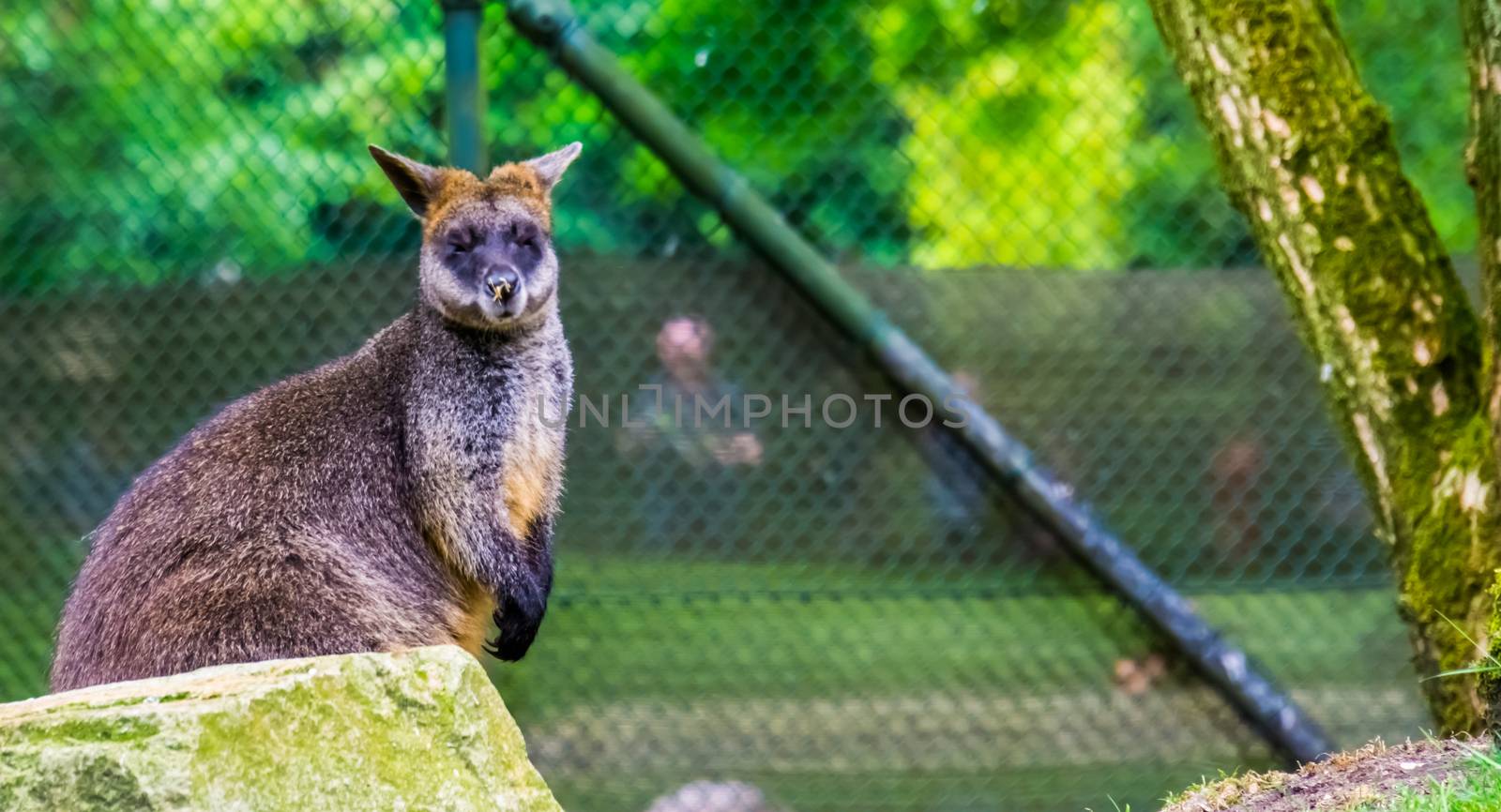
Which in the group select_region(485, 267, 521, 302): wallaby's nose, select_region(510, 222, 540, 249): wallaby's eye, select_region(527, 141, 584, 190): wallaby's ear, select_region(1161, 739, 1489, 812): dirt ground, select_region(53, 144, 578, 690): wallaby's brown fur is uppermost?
select_region(527, 141, 584, 190): wallaby's ear

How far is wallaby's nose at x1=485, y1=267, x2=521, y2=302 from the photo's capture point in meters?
4.94

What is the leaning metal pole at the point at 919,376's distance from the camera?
6.68 meters

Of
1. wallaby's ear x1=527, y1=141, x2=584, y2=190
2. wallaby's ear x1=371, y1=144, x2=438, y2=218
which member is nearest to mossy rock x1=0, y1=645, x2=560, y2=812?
wallaby's ear x1=371, y1=144, x2=438, y2=218

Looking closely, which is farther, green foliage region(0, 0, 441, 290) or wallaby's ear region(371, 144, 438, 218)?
green foliage region(0, 0, 441, 290)

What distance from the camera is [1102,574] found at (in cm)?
672

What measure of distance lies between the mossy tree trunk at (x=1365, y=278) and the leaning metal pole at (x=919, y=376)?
156cm

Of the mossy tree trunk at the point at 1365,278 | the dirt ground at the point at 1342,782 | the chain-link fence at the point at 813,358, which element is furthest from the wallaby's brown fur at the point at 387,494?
the mossy tree trunk at the point at 1365,278

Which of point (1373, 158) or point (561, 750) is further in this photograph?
point (561, 750)

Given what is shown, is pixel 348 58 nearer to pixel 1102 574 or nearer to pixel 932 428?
pixel 932 428

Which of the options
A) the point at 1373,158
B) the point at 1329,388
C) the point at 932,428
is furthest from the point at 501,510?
the point at 1373,158

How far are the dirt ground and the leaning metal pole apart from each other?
234 cm

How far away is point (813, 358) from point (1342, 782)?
11.5 ft

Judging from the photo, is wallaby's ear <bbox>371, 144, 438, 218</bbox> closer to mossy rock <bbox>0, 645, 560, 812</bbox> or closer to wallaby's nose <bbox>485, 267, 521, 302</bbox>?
Result: wallaby's nose <bbox>485, 267, 521, 302</bbox>

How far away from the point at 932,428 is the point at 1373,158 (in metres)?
2.38
